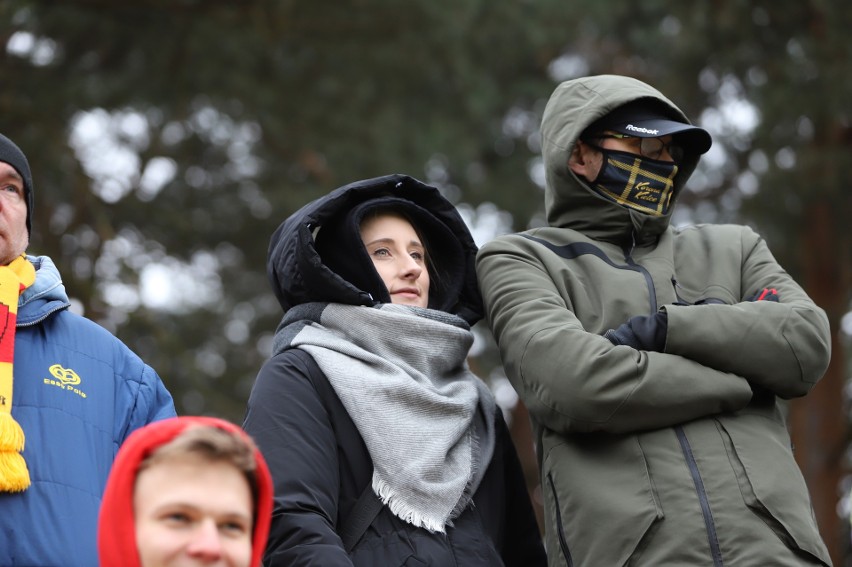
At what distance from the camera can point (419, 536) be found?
359cm

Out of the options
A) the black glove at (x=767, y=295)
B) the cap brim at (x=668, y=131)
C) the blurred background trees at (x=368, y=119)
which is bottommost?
the blurred background trees at (x=368, y=119)

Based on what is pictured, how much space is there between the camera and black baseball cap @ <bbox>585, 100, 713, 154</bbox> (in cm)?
414

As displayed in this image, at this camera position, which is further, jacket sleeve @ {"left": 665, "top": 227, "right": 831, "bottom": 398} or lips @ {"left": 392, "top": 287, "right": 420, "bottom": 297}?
lips @ {"left": 392, "top": 287, "right": 420, "bottom": 297}

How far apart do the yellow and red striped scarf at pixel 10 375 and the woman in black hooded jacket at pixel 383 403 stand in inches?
25.3

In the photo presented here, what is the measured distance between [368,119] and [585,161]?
295 inches

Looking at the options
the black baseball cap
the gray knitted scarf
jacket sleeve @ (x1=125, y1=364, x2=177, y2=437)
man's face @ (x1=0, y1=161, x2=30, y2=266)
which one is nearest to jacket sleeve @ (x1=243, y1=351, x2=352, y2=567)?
the gray knitted scarf

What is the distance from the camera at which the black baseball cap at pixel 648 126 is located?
414 cm

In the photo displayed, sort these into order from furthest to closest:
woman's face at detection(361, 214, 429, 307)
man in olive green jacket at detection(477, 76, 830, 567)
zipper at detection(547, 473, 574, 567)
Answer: woman's face at detection(361, 214, 429, 307) → zipper at detection(547, 473, 574, 567) → man in olive green jacket at detection(477, 76, 830, 567)

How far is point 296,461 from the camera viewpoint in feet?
11.5

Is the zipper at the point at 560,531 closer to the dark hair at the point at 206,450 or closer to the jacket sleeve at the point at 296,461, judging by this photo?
the jacket sleeve at the point at 296,461

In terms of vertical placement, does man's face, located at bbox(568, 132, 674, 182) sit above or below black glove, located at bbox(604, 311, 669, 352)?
above

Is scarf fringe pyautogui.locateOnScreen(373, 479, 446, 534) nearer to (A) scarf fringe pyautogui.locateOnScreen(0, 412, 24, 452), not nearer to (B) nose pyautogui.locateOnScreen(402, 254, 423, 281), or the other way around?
(B) nose pyautogui.locateOnScreen(402, 254, 423, 281)

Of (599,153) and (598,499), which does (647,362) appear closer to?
(598,499)

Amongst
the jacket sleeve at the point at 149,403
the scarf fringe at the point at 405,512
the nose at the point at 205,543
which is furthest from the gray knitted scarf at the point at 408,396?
the nose at the point at 205,543
